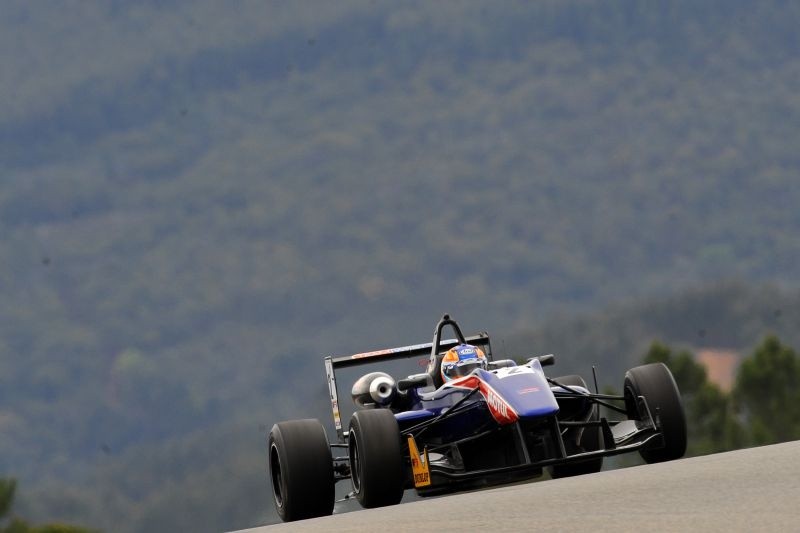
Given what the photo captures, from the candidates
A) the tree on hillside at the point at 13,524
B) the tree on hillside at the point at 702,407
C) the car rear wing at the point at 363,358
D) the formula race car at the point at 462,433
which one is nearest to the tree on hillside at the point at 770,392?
the tree on hillside at the point at 702,407

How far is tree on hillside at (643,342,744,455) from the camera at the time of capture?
263ft

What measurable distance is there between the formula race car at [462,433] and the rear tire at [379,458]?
0.03ft

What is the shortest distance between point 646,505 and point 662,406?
262 inches

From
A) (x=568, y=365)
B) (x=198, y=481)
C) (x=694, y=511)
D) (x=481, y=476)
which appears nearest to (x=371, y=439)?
(x=481, y=476)

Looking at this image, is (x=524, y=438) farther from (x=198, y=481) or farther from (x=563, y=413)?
(x=198, y=481)

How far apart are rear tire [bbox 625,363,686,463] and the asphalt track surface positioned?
8.14 feet

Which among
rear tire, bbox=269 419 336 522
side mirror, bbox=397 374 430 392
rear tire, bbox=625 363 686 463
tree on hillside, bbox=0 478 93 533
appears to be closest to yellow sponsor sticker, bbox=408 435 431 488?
rear tire, bbox=269 419 336 522

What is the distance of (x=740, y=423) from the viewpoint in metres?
81.5

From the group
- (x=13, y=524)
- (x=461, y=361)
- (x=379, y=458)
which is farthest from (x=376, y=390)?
(x=13, y=524)

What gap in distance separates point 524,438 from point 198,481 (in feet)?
530

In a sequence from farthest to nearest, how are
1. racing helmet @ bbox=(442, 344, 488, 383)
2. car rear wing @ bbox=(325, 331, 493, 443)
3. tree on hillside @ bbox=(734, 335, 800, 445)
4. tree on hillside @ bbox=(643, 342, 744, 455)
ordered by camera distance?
1. tree on hillside @ bbox=(734, 335, 800, 445)
2. tree on hillside @ bbox=(643, 342, 744, 455)
3. car rear wing @ bbox=(325, 331, 493, 443)
4. racing helmet @ bbox=(442, 344, 488, 383)

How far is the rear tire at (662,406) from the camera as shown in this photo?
50.5ft

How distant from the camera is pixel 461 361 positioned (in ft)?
55.2

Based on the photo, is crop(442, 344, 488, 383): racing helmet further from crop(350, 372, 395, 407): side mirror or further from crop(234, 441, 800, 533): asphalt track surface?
crop(234, 441, 800, 533): asphalt track surface
